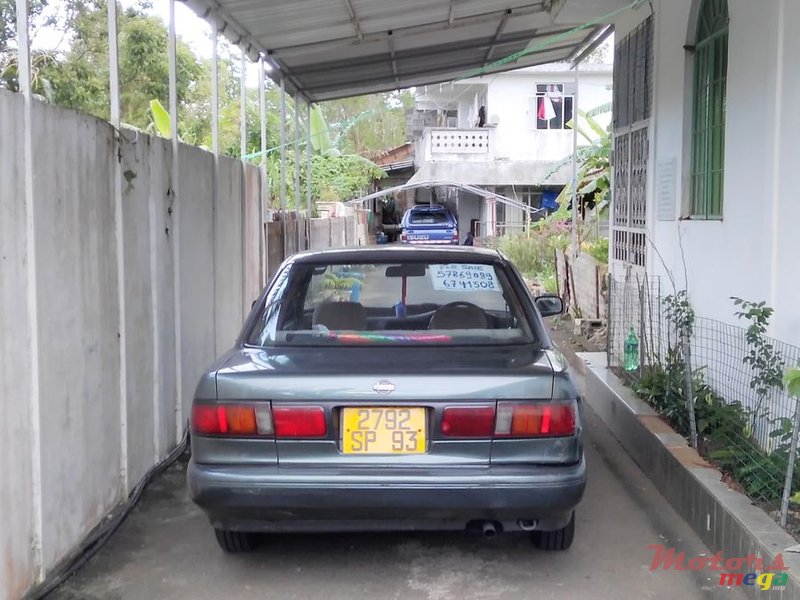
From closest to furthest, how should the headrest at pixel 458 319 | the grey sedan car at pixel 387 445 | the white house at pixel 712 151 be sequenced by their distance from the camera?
1. the grey sedan car at pixel 387 445
2. the headrest at pixel 458 319
3. the white house at pixel 712 151

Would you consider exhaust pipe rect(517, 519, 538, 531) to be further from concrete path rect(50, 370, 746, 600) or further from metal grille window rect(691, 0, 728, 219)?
metal grille window rect(691, 0, 728, 219)

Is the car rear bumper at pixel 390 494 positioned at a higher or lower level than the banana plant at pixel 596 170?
lower

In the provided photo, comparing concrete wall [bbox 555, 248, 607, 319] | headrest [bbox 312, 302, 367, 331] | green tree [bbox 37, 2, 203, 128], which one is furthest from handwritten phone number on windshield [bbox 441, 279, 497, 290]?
concrete wall [bbox 555, 248, 607, 319]

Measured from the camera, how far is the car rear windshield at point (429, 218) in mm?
30344

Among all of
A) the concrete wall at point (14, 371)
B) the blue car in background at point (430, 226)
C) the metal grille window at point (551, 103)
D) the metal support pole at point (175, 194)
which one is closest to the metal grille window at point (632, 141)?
the metal support pole at point (175, 194)

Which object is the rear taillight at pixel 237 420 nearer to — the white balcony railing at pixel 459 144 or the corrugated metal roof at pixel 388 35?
the corrugated metal roof at pixel 388 35

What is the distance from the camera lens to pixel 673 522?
499 centimetres

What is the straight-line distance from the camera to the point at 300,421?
3.74 m

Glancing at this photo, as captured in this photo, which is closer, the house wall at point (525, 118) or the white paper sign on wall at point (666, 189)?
the white paper sign on wall at point (666, 189)

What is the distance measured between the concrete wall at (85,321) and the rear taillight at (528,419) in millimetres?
1988

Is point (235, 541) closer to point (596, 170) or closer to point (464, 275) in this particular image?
point (464, 275)

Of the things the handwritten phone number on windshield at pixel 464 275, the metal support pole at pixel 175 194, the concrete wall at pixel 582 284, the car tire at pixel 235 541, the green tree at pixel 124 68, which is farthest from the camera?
the concrete wall at pixel 582 284

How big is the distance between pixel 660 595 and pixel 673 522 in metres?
1.06

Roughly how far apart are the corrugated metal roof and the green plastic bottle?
3.16 meters
